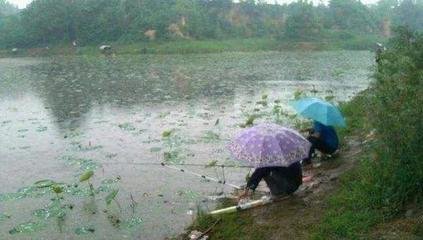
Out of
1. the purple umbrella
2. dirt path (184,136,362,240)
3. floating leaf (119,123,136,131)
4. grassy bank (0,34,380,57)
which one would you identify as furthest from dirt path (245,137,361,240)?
grassy bank (0,34,380,57)

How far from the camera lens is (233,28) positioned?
229 feet

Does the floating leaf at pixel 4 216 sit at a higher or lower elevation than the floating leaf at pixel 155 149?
lower

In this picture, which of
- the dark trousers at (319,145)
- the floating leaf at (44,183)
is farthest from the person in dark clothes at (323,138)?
the floating leaf at (44,183)

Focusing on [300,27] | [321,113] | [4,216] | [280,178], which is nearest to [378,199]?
[280,178]

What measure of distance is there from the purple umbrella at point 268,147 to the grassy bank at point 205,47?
1885 inches

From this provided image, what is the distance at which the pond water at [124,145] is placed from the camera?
23.3 ft

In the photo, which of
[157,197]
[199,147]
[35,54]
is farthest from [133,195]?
[35,54]

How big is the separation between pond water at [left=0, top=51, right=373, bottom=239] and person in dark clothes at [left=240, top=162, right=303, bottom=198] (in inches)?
51.3

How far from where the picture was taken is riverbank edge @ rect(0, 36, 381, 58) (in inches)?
2146

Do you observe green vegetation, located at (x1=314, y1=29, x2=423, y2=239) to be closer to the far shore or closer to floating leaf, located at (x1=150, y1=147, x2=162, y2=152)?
floating leaf, located at (x1=150, y1=147, x2=162, y2=152)

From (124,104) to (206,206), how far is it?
11.0 m

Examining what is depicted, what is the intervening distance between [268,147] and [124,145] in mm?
6264

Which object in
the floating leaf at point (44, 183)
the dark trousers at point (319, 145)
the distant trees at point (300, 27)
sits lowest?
the floating leaf at point (44, 183)

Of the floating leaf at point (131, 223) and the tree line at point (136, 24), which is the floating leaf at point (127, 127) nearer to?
the floating leaf at point (131, 223)
